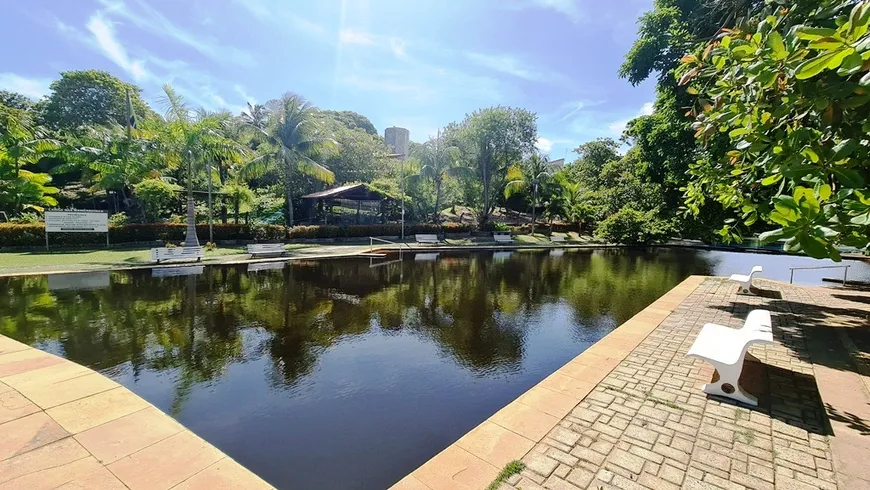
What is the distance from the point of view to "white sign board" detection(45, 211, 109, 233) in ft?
59.3

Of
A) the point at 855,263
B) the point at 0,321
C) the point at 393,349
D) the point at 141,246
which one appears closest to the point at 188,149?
the point at 141,246

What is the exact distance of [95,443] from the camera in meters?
3.39

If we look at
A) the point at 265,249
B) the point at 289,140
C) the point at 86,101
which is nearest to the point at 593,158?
the point at 289,140

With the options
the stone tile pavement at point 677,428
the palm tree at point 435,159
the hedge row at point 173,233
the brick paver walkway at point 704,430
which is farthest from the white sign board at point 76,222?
the brick paver walkway at point 704,430

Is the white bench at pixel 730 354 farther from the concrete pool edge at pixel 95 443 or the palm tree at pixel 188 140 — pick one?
the palm tree at pixel 188 140

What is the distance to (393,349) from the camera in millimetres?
6832

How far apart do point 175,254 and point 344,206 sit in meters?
21.3

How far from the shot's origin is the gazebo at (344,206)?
2908 centimetres

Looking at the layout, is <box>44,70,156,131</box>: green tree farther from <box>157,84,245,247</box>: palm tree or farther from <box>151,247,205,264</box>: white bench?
<box>151,247,205,264</box>: white bench

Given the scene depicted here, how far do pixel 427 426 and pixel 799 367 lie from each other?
5210mm

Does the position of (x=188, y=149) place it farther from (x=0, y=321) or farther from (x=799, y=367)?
(x=799, y=367)

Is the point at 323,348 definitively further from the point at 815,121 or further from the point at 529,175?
the point at 529,175

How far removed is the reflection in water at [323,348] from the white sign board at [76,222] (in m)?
8.84

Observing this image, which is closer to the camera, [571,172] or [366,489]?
[366,489]
